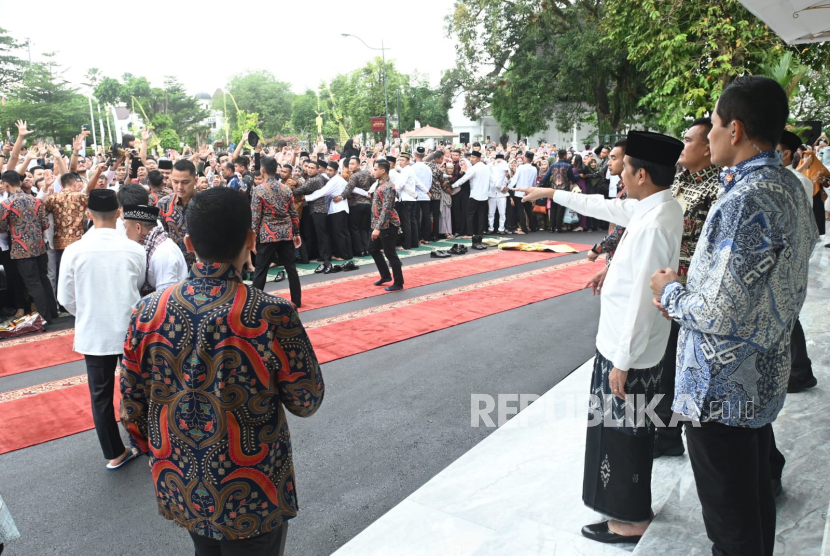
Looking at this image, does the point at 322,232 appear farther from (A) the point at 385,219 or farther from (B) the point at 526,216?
(B) the point at 526,216

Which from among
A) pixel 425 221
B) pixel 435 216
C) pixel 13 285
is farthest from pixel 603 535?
pixel 435 216

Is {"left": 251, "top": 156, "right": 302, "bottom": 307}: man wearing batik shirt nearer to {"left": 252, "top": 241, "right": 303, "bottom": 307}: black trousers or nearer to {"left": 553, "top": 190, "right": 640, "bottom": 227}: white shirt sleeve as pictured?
{"left": 252, "top": 241, "right": 303, "bottom": 307}: black trousers

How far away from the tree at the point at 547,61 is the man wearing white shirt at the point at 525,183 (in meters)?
7.99

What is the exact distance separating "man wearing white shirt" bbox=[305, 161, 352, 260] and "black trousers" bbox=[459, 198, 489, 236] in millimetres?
3266

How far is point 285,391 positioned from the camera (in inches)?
73.3

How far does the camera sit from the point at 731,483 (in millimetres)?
1874

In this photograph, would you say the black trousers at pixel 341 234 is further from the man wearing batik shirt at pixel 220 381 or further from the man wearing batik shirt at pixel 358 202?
the man wearing batik shirt at pixel 220 381

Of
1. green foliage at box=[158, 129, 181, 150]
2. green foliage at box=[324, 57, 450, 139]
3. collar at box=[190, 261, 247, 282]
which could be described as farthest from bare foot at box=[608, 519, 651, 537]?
green foliage at box=[158, 129, 181, 150]

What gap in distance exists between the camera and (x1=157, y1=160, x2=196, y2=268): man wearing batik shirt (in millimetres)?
5473

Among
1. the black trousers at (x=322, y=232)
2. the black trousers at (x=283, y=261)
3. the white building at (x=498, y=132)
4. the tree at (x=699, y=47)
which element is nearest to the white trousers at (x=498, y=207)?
the tree at (x=699, y=47)

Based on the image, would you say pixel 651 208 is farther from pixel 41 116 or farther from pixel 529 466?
pixel 41 116

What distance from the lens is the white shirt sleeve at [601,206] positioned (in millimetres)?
3023

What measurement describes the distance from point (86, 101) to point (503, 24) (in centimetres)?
3888

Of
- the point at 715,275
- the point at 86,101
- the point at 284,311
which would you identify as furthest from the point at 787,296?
the point at 86,101
